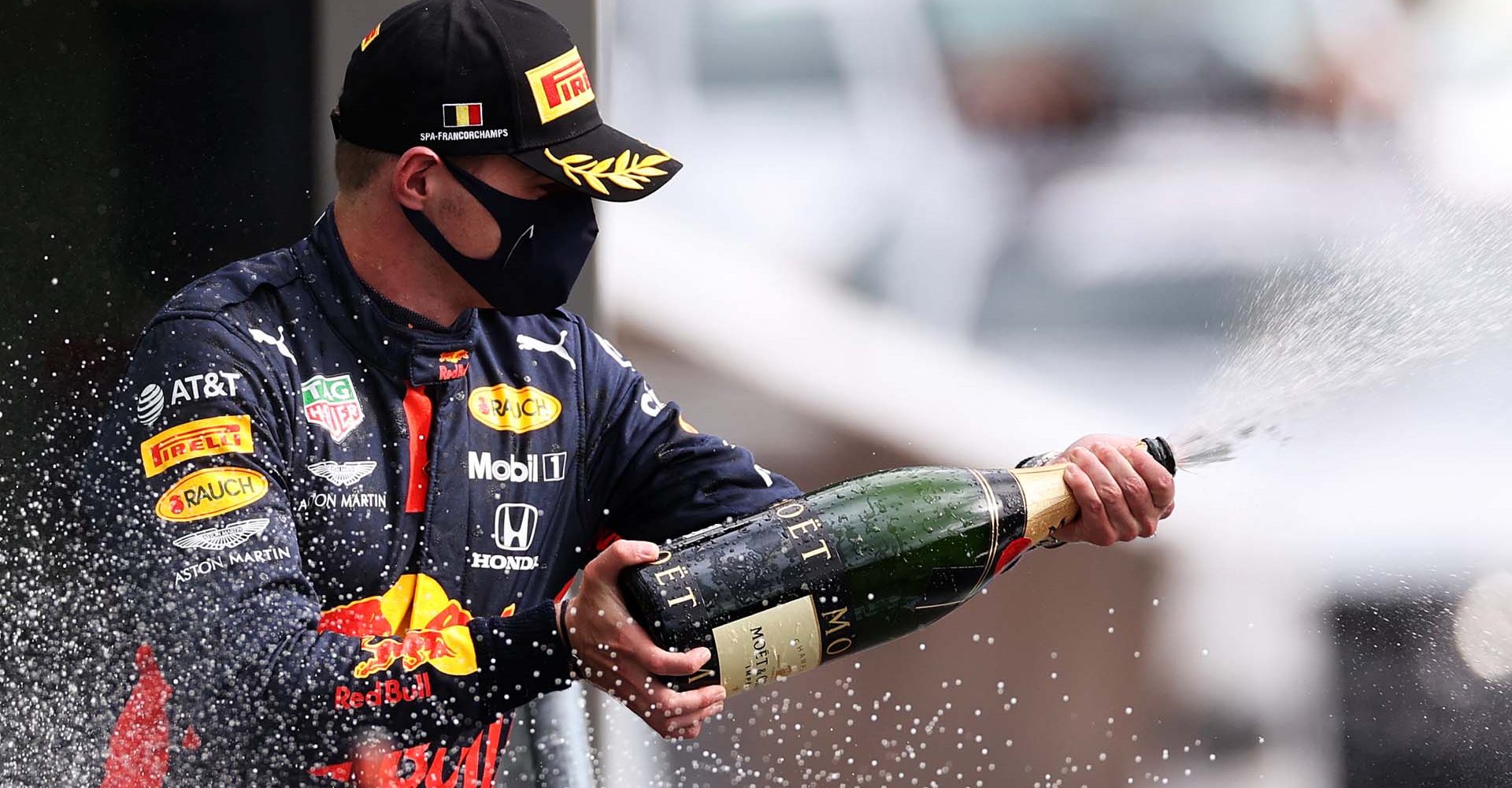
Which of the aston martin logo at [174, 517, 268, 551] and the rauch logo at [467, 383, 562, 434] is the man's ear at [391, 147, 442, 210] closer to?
the rauch logo at [467, 383, 562, 434]

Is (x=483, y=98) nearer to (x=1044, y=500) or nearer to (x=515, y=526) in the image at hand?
(x=515, y=526)

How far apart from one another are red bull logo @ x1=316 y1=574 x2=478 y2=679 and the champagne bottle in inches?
6.9

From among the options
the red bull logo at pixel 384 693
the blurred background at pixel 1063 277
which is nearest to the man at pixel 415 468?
the red bull logo at pixel 384 693

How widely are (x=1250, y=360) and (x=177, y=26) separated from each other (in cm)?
170

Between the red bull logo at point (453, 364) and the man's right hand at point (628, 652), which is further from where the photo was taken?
the red bull logo at point (453, 364)

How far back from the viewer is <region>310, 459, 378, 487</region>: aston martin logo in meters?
1.47

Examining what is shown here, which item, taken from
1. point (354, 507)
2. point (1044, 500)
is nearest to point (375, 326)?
point (354, 507)

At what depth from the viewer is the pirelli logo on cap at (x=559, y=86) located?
4.98 ft

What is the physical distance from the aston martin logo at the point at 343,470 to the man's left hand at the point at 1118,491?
0.73 m

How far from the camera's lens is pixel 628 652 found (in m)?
1.29

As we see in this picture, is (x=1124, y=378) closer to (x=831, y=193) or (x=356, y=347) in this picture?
(x=831, y=193)

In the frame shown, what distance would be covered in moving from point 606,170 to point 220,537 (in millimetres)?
529

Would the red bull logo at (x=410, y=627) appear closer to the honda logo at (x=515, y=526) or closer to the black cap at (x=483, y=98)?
the honda logo at (x=515, y=526)

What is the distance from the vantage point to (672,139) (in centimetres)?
247
